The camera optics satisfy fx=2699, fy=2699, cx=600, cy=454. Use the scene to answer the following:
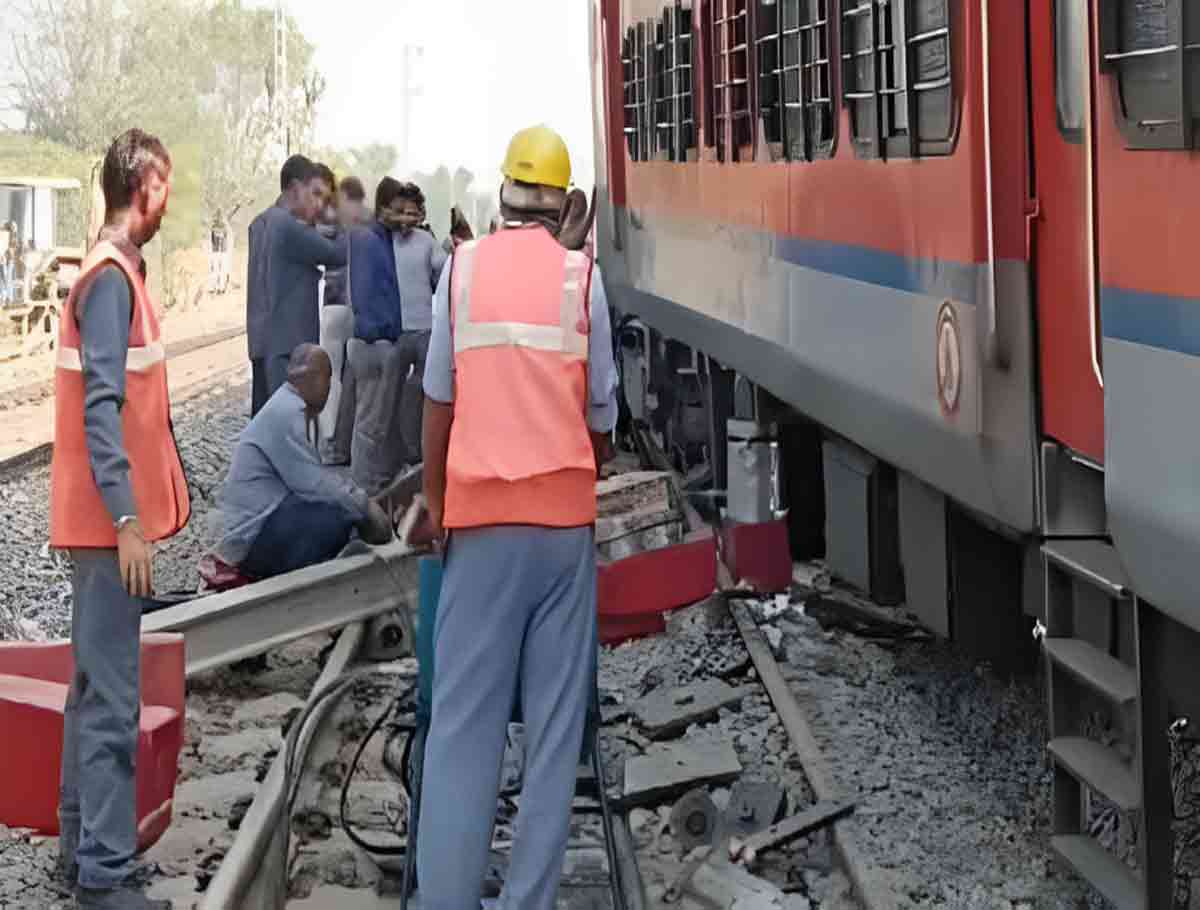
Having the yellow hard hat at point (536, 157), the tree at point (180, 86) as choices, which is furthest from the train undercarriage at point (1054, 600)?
the tree at point (180, 86)

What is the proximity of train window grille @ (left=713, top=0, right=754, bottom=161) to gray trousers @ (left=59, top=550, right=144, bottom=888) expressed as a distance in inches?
176

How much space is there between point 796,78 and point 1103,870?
4.57 m

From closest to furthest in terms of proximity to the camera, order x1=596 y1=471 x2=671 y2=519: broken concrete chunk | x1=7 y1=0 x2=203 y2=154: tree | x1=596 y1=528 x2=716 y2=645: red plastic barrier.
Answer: x1=596 y1=528 x2=716 y2=645: red plastic barrier → x1=596 y1=471 x2=671 y2=519: broken concrete chunk → x1=7 y1=0 x2=203 y2=154: tree

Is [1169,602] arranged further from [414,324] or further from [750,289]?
[414,324]

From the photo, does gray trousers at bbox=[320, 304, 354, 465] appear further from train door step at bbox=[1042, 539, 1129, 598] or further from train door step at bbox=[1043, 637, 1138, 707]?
train door step at bbox=[1043, 637, 1138, 707]

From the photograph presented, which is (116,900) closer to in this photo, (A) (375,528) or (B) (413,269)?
(A) (375,528)

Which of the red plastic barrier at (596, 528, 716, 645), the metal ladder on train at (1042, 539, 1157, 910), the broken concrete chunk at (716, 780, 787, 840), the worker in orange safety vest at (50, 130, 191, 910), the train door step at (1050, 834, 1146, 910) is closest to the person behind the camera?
the train door step at (1050, 834, 1146, 910)

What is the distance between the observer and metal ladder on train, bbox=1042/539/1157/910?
5.58 meters

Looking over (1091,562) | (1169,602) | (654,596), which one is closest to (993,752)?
(654,596)

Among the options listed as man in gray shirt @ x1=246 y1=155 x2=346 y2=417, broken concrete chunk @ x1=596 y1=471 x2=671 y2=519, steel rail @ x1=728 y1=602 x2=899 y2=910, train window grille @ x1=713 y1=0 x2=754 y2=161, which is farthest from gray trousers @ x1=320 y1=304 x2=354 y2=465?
broken concrete chunk @ x1=596 y1=471 x2=671 y2=519

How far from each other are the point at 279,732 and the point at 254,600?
67 centimetres

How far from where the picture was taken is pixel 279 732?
985cm

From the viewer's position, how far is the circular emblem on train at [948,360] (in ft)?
23.5

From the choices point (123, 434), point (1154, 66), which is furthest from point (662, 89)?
→ point (1154, 66)
